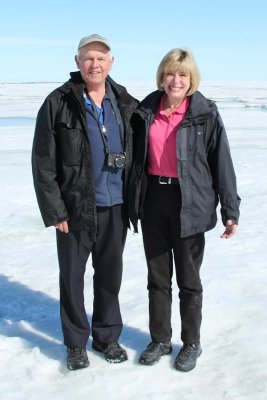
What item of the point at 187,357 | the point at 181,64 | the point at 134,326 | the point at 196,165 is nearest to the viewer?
the point at 181,64

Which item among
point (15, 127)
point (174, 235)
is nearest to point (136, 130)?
point (174, 235)

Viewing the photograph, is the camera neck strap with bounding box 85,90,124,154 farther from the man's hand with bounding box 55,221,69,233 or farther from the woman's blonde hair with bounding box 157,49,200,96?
the man's hand with bounding box 55,221,69,233

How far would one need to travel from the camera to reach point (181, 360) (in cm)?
271

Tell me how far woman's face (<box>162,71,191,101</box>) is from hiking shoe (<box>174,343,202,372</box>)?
4.66ft

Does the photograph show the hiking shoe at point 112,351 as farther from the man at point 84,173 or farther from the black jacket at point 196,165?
the black jacket at point 196,165

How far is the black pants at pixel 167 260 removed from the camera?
261 cm

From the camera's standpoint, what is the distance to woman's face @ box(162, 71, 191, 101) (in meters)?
2.45

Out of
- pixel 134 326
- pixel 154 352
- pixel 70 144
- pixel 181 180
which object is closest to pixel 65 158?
pixel 70 144

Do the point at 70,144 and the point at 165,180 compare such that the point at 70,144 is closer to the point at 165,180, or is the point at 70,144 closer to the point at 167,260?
the point at 165,180

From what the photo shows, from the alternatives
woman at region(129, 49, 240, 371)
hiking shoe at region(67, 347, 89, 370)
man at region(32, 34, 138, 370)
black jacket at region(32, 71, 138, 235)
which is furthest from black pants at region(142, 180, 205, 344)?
hiking shoe at region(67, 347, 89, 370)

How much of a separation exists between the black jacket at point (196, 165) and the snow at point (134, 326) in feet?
2.67

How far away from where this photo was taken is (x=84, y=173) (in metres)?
2.55

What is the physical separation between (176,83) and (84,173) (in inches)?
26.5

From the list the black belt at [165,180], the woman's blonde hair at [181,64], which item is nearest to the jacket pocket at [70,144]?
the black belt at [165,180]
